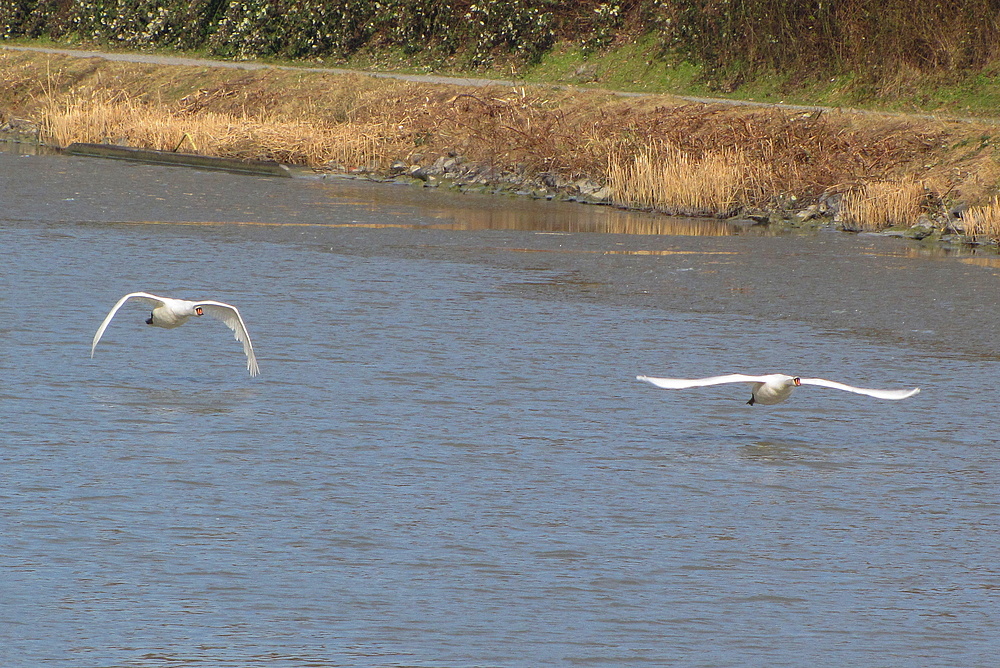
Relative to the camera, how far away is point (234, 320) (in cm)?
1192

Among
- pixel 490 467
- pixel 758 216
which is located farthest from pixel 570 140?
pixel 490 467

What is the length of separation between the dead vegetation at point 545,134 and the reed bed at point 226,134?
0.09 ft

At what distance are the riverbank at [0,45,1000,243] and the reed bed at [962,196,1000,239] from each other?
2 cm

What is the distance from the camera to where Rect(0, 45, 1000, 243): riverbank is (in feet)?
76.9

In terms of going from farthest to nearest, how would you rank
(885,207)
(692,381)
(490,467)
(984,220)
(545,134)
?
(545,134) < (885,207) < (984,220) < (490,467) < (692,381)

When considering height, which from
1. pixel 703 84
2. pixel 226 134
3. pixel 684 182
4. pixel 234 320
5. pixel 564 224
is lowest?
pixel 564 224

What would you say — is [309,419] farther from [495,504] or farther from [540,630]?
[540,630]

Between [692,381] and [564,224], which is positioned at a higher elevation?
[692,381]

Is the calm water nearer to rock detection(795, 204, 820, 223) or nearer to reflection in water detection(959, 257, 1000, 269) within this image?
reflection in water detection(959, 257, 1000, 269)

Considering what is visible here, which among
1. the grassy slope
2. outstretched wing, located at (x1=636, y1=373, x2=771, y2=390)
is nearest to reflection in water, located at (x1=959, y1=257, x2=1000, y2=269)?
the grassy slope

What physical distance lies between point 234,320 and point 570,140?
52.4 ft

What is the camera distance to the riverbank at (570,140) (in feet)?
76.9

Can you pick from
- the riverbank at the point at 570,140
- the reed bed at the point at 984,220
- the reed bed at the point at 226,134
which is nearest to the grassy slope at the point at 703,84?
the riverbank at the point at 570,140

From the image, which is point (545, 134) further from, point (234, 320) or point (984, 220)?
point (234, 320)
